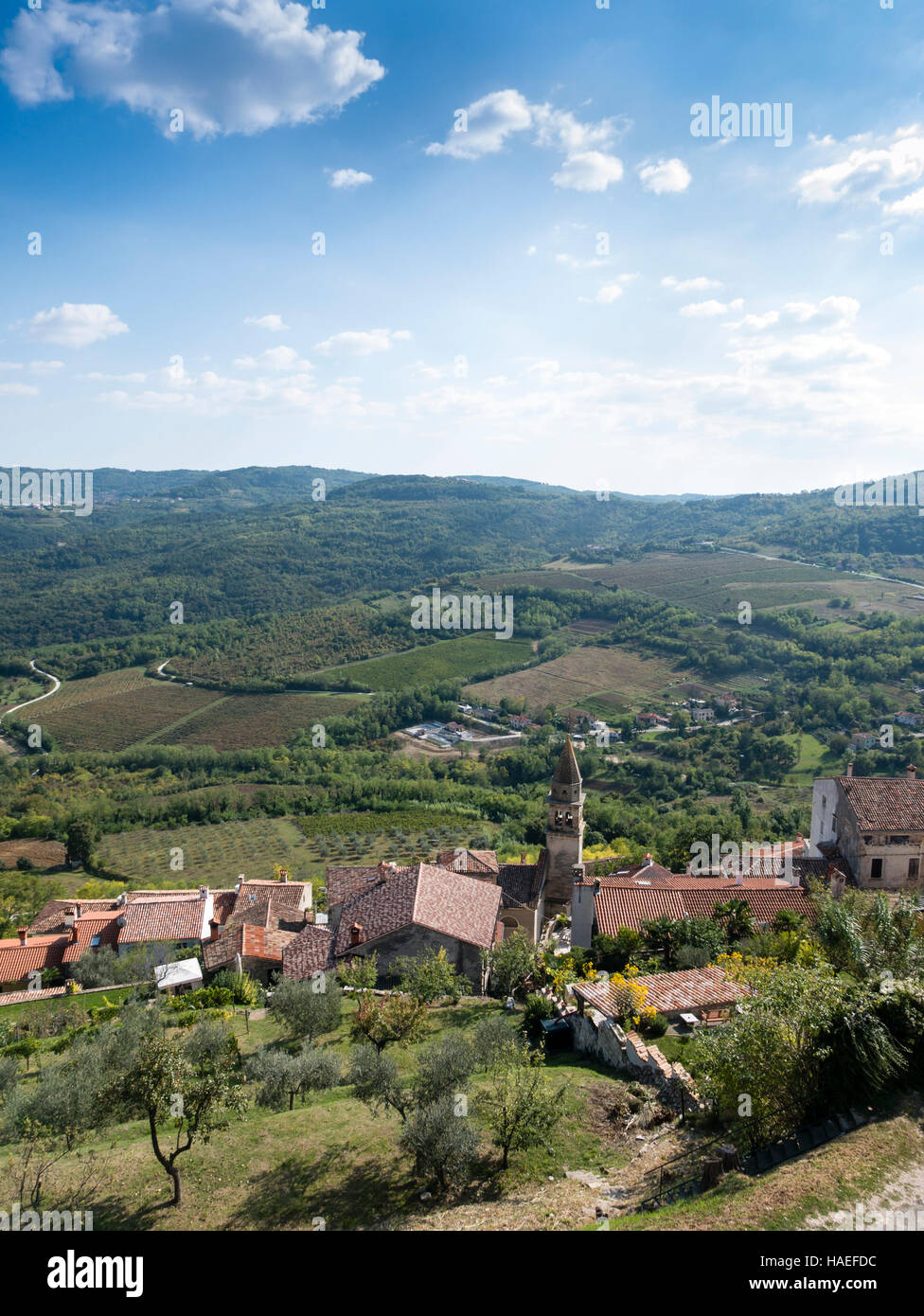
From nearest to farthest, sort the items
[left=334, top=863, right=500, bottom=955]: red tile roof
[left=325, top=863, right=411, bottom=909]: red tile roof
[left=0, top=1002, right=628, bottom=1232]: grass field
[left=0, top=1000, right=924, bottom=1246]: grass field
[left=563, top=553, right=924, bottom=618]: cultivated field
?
[left=0, top=1000, right=924, bottom=1246]: grass field → [left=0, top=1002, right=628, bottom=1232]: grass field → [left=334, top=863, right=500, bottom=955]: red tile roof → [left=325, top=863, right=411, bottom=909]: red tile roof → [left=563, top=553, right=924, bottom=618]: cultivated field

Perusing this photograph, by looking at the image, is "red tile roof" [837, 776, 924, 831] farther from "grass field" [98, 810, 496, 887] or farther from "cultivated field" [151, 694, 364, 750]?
"cultivated field" [151, 694, 364, 750]

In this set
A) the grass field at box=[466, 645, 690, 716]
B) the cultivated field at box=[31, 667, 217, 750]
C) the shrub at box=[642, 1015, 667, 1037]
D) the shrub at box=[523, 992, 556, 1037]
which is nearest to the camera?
the shrub at box=[642, 1015, 667, 1037]

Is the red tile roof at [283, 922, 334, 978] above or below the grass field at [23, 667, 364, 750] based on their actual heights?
above

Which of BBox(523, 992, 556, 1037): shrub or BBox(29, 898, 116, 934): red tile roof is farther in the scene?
BBox(29, 898, 116, 934): red tile roof

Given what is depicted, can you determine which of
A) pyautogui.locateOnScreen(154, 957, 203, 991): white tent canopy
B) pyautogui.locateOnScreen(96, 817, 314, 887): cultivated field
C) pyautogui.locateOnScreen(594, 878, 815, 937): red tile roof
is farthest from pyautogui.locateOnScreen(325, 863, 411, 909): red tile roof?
pyautogui.locateOnScreen(96, 817, 314, 887): cultivated field

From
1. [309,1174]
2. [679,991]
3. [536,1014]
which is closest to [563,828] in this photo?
[679,991]

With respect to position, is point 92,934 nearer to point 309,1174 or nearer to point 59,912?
point 59,912
